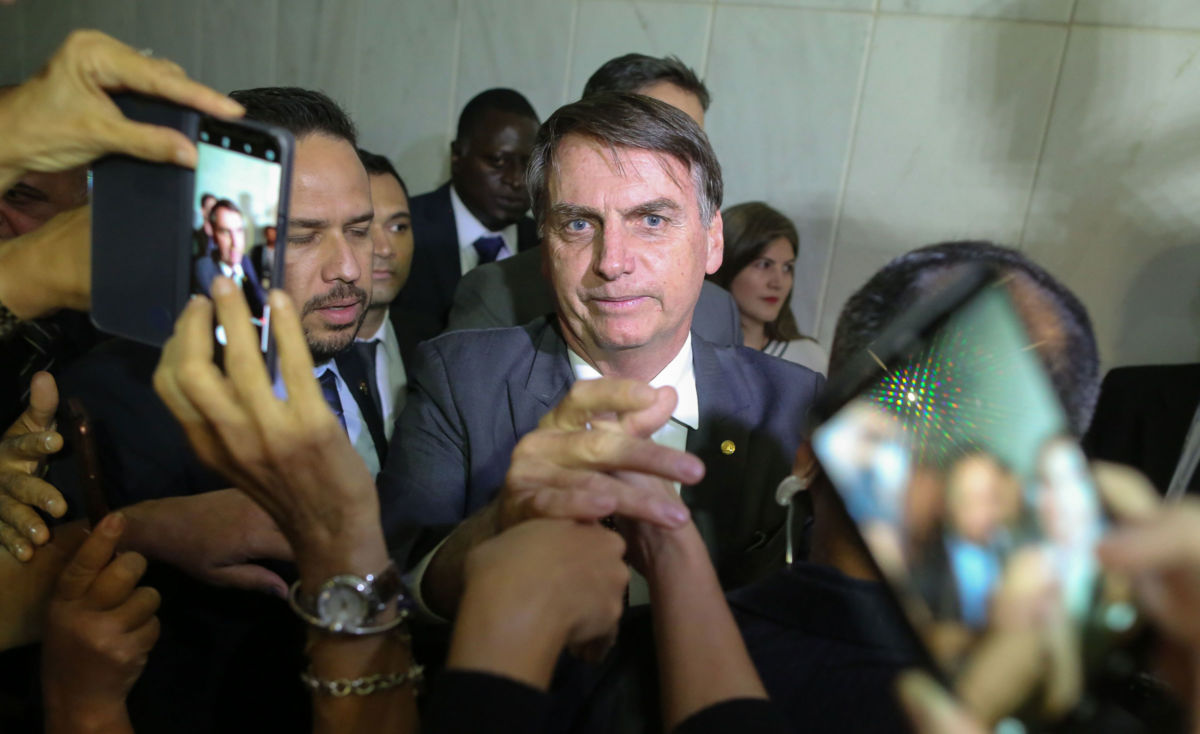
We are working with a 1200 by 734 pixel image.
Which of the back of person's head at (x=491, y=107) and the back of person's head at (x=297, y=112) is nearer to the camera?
the back of person's head at (x=297, y=112)

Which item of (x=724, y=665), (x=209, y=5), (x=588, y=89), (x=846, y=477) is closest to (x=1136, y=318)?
(x=588, y=89)

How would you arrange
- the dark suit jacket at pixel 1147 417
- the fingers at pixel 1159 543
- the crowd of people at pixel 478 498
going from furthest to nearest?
the dark suit jacket at pixel 1147 417 < the crowd of people at pixel 478 498 < the fingers at pixel 1159 543

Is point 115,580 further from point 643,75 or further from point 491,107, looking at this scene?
point 491,107

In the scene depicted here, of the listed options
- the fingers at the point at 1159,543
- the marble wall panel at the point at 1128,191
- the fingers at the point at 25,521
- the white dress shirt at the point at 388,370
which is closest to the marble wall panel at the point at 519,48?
the white dress shirt at the point at 388,370

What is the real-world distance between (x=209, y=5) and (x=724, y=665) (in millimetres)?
4644

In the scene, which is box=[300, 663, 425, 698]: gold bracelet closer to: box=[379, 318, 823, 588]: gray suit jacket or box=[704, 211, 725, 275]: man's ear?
box=[379, 318, 823, 588]: gray suit jacket

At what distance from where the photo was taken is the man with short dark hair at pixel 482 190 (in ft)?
10.2

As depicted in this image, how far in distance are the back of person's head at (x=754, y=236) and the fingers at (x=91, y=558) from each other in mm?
2140

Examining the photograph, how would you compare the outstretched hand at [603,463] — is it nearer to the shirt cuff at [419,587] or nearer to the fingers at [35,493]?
the shirt cuff at [419,587]

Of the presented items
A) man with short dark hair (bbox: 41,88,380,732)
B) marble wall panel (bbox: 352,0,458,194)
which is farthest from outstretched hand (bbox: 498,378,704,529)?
marble wall panel (bbox: 352,0,458,194)

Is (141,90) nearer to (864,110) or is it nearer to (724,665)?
(724,665)

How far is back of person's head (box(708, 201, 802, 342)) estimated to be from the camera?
282cm

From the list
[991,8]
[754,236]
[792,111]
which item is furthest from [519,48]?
[991,8]

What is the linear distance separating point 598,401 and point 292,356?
0.95ft
